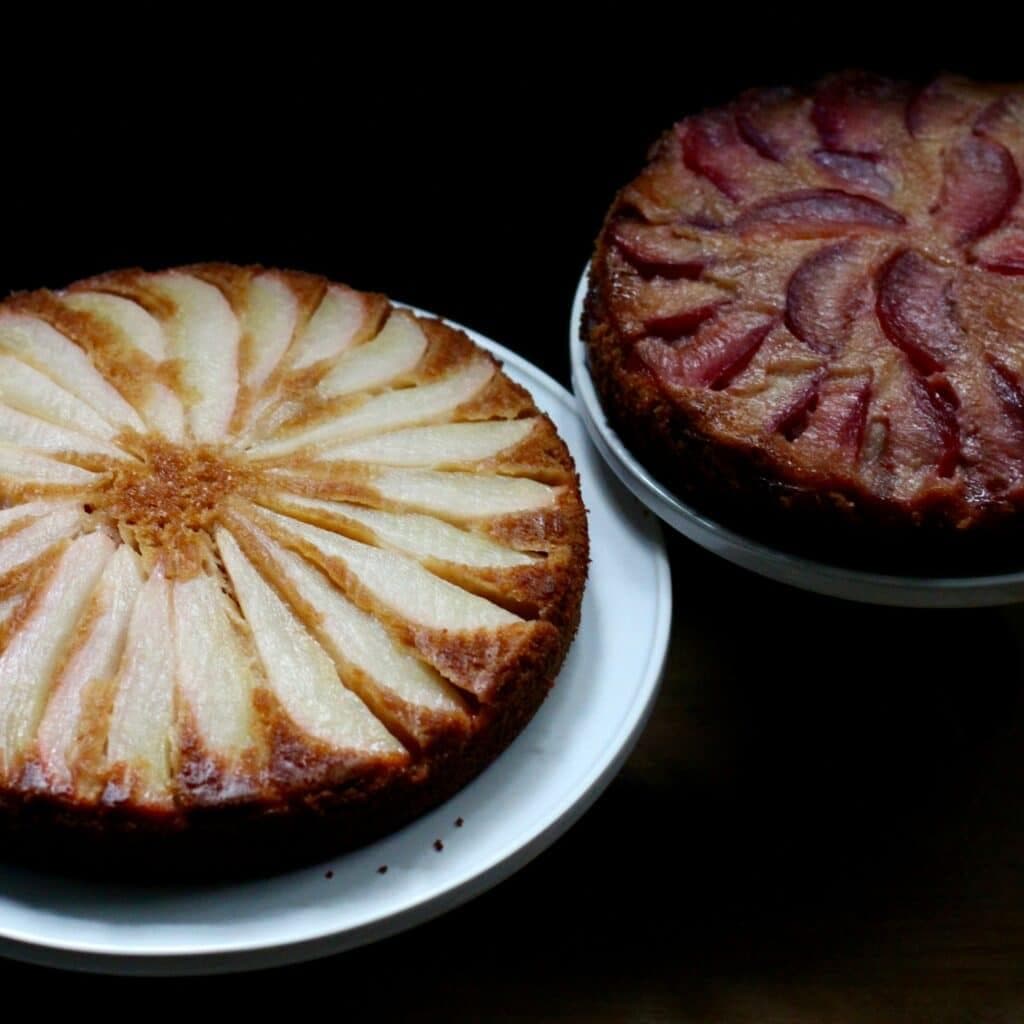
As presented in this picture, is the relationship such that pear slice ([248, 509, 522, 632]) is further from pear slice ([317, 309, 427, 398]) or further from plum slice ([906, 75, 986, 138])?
plum slice ([906, 75, 986, 138])

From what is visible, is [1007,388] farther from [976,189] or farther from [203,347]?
[203,347]

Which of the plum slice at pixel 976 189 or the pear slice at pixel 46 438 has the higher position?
the plum slice at pixel 976 189

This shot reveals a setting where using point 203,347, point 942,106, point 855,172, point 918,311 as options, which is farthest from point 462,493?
point 942,106

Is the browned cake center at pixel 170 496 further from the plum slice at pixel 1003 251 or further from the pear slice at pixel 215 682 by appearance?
the plum slice at pixel 1003 251

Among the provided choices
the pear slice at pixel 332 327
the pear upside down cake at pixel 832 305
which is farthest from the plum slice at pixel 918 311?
the pear slice at pixel 332 327

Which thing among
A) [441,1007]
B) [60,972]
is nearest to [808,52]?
[441,1007]

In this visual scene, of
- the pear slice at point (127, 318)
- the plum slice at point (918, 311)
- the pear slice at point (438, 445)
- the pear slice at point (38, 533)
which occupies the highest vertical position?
the plum slice at point (918, 311)

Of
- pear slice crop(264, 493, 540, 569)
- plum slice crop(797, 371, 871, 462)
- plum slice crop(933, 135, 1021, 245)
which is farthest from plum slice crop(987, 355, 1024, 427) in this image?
pear slice crop(264, 493, 540, 569)
